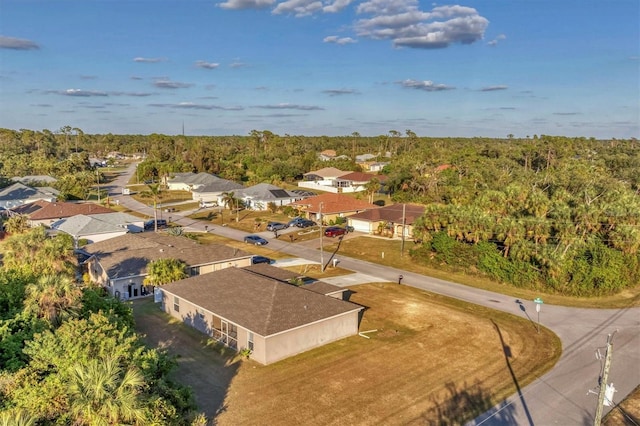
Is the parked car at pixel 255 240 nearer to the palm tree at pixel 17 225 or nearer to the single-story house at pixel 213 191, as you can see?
the palm tree at pixel 17 225

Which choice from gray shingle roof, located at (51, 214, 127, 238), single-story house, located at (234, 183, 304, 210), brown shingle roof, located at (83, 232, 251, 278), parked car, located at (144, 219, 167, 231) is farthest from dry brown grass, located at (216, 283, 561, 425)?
single-story house, located at (234, 183, 304, 210)

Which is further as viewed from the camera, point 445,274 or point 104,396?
point 445,274

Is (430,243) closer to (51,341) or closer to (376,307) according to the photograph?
(376,307)

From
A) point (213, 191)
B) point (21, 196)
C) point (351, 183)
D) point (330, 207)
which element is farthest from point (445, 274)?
point (21, 196)

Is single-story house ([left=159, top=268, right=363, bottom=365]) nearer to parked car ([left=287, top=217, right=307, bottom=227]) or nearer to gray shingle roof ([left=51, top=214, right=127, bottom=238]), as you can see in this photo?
gray shingle roof ([left=51, top=214, right=127, bottom=238])

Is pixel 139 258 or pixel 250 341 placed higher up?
pixel 139 258

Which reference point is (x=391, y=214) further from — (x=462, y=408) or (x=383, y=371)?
(x=462, y=408)
